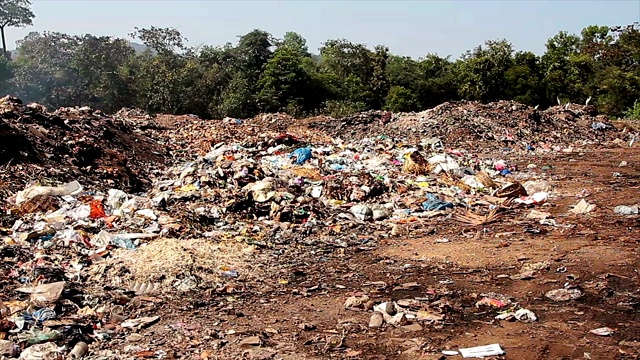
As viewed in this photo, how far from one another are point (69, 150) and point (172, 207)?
3010 millimetres

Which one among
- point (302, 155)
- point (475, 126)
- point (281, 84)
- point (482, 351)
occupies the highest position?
point (281, 84)

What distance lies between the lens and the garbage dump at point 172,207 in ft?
12.6

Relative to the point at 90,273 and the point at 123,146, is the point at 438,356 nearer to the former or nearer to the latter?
the point at 90,273

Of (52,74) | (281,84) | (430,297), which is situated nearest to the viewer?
→ (430,297)

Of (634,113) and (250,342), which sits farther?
(634,113)

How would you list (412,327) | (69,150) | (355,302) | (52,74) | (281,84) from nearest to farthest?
(412,327), (355,302), (69,150), (281,84), (52,74)

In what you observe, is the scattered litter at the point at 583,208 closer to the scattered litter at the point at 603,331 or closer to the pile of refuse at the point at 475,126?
the scattered litter at the point at 603,331

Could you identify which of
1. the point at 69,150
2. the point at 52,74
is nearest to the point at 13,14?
the point at 52,74

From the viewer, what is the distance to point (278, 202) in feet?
20.6

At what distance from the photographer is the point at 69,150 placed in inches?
318

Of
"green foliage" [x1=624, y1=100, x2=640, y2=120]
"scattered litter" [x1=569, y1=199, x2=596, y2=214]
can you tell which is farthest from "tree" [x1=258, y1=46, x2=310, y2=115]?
"scattered litter" [x1=569, y1=199, x2=596, y2=214]

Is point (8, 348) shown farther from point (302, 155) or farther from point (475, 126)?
point (475, 126)

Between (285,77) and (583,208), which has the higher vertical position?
(285,77)

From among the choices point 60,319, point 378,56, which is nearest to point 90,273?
point 60,319
